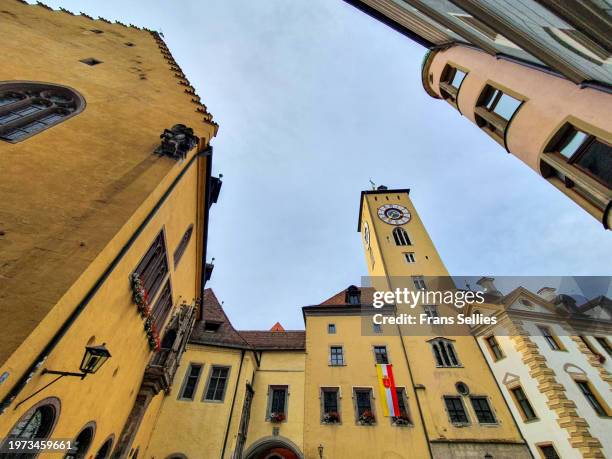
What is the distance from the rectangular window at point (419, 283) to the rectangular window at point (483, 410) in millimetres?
8190

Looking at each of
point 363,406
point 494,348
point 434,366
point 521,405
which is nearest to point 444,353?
point 434,366

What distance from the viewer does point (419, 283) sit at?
23.0 metres

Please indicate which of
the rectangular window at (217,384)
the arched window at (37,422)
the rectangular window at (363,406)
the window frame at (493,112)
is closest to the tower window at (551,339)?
the rectangular window at (363,406)

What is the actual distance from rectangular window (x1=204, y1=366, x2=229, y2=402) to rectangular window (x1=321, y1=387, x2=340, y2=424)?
5.68m

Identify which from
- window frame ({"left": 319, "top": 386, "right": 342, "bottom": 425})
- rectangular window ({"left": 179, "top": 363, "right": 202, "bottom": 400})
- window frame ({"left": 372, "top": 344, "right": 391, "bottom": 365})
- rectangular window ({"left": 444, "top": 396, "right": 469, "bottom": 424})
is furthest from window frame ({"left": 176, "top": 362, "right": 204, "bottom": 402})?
rectangular window ({"left": 444, "top": 396, "right": 469, "bottom": 424})

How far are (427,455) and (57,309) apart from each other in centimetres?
1705

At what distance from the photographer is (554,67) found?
21.2 ft

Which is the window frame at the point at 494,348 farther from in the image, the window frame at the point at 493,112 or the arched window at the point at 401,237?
the window frame at the point at 493,112

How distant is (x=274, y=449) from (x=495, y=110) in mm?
19057

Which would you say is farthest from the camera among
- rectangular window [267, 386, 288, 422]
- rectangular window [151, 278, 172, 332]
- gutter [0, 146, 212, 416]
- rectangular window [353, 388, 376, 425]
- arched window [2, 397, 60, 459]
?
rectangular window [267, 386, 288, 422]

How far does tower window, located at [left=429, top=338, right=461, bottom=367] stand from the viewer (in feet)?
58.5

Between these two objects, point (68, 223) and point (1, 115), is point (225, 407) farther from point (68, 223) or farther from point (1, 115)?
point (1, 115)

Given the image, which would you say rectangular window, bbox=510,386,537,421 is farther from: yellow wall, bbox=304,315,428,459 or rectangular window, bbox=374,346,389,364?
rectangular window, bbox=374,346,389,364

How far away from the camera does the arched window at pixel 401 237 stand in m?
27.3
